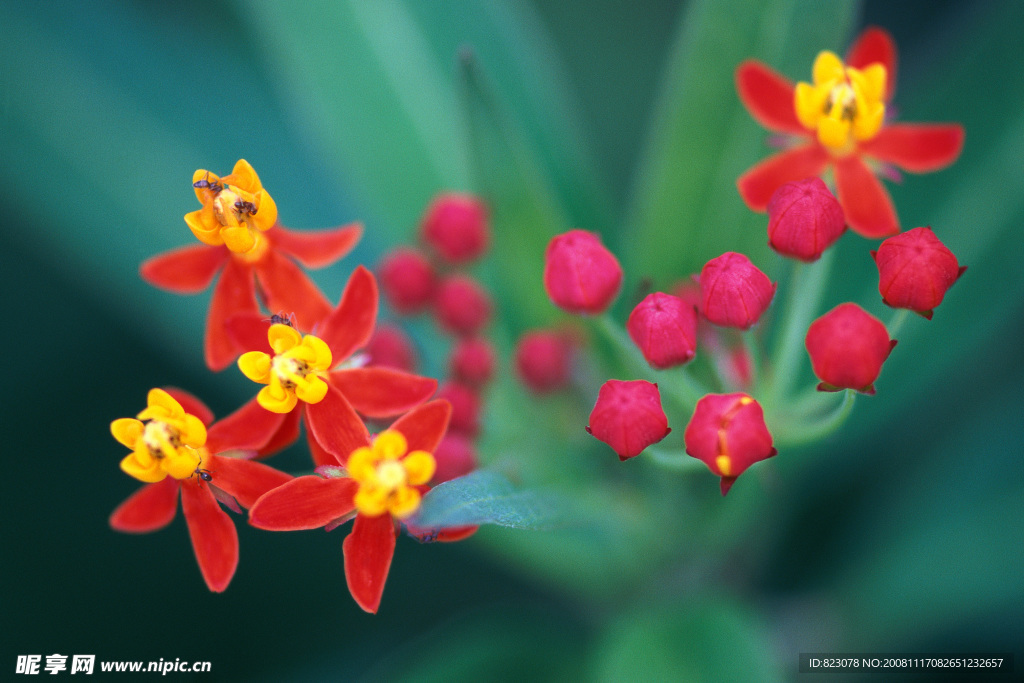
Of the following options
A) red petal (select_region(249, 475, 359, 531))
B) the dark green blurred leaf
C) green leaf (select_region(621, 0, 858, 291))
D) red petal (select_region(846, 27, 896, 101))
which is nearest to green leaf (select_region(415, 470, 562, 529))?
red petal (select_region(249, 475, 359, 531))

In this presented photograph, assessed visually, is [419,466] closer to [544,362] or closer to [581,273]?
[581,273]

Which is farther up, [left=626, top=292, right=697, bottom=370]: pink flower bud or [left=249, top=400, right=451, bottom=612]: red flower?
[left=626, top=292, right=697, bottom=370]: pink flower bud

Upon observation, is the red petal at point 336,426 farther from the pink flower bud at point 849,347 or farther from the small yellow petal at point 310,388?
the pink flower bud at point 849,347

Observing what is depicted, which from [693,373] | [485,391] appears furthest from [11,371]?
[693,373]

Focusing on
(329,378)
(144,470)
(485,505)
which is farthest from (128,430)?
(485,505)

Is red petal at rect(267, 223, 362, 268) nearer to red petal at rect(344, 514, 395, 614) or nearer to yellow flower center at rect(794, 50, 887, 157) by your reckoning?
red petal at rect(344, 514, 395, 614)
